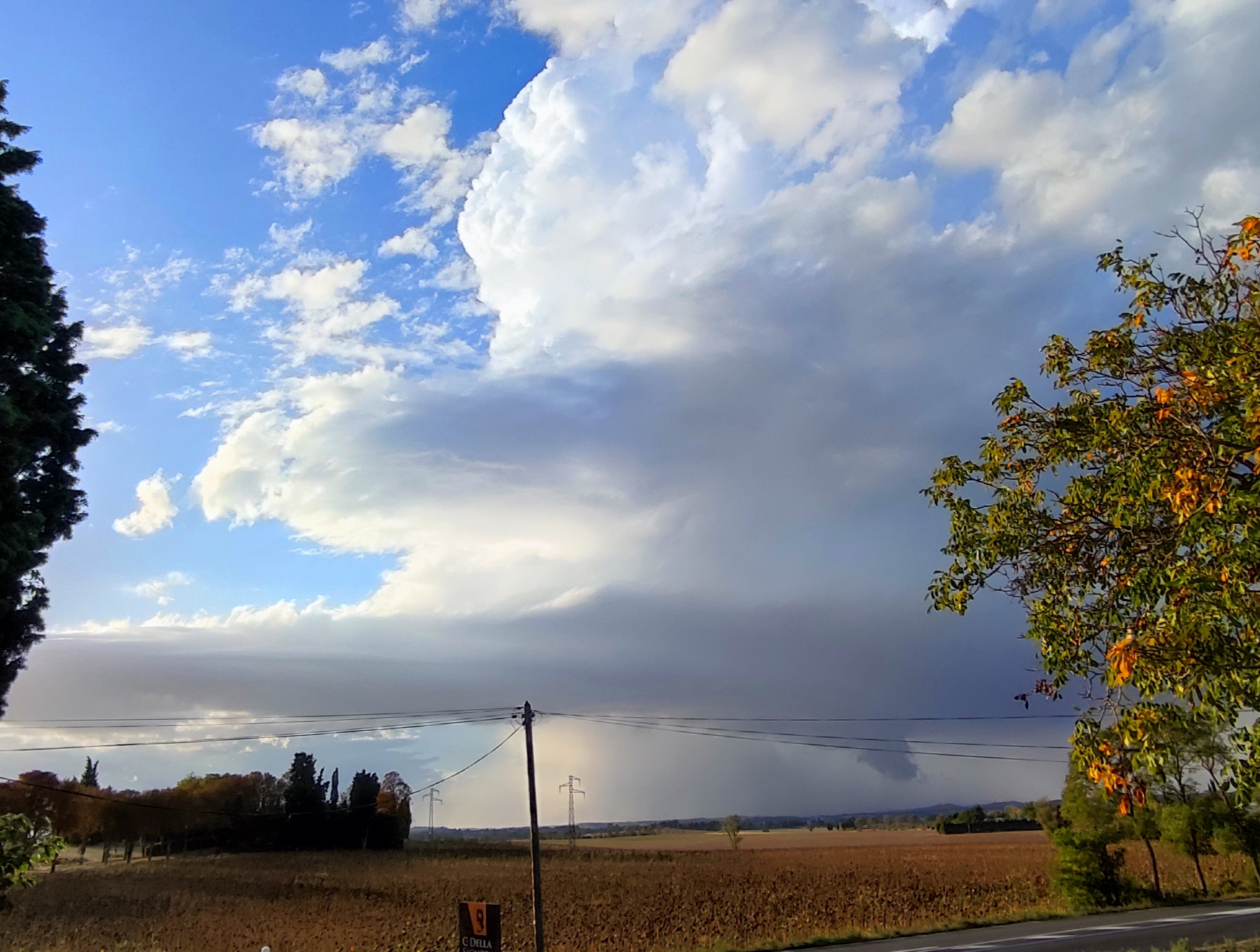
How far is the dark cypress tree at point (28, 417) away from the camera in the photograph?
17.6 metres

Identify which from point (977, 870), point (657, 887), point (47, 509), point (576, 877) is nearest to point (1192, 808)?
point (977, 870)

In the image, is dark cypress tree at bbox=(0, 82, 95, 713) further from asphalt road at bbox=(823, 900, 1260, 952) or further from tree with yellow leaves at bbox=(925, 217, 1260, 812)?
asphalt road at bbox=(823, 900, 1260, 952)

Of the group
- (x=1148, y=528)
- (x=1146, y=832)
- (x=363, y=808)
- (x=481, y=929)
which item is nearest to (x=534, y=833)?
(x=481, y=929)

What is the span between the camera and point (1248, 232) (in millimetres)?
8281

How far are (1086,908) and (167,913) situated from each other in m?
40.5

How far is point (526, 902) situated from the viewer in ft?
137

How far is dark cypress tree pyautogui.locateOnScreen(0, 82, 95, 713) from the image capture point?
693 inches

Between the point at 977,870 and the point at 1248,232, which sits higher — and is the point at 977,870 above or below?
below

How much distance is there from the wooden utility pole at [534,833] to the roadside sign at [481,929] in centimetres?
904

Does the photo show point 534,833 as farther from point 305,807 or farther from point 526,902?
point 305,807

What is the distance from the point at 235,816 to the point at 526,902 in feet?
256

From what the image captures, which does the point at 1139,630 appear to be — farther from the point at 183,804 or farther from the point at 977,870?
the point at 183,804

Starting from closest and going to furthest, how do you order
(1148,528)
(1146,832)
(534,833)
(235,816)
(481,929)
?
(1148,528), (481,929), (534,833), (1146,832), (235,816)

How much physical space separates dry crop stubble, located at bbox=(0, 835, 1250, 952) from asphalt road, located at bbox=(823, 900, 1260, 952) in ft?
10.7
